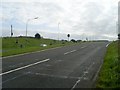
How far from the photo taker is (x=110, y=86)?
1184 cm

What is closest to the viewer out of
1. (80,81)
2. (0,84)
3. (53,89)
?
(53,89)

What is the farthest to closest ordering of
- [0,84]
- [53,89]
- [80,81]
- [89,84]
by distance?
1. [80,81]
2. [89,84]
3. [0,84]
4. [53,89]

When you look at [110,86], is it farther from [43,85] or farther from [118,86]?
[43,85]

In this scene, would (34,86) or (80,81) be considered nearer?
(34,86)

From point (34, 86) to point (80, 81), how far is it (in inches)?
111

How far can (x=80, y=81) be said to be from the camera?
44.2 ft

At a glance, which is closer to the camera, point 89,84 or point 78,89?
point 78,89

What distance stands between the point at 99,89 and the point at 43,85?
7.65ft

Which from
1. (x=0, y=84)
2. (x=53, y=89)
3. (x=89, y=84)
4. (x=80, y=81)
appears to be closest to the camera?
(x=53, y=89)

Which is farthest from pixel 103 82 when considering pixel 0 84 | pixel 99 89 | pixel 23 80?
pixel 0 84

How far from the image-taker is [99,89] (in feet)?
37.0

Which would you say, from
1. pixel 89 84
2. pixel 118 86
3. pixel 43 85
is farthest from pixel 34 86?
pixel 118 86

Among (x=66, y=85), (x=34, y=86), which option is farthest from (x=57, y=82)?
(x=34, y=86)

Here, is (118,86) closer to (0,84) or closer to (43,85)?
(43,85)
